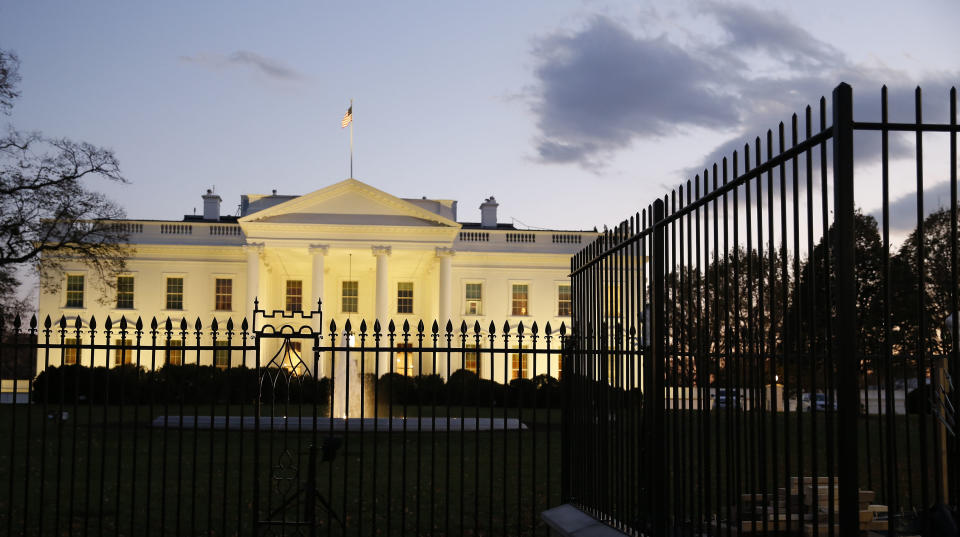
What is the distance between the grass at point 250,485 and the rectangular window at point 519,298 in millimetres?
26577

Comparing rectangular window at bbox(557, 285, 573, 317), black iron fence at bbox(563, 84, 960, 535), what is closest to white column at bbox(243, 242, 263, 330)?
rectangular window at bbox(557, 285, 573, 317)

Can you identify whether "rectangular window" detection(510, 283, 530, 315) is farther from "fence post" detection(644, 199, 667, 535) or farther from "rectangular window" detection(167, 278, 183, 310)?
"fence post" detection(644, 199, 667, 535)

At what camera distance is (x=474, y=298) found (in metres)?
46.2

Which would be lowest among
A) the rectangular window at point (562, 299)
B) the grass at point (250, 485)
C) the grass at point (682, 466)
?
the grass at point (250, 485)

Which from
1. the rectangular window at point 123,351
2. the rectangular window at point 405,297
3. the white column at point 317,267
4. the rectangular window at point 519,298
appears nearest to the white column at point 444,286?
the rectangular window at point 405,297

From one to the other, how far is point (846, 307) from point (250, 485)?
35.7ft

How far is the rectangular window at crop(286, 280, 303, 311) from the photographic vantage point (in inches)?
1825

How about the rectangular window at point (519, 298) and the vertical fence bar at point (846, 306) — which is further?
the rectangular window at point (519, 298)

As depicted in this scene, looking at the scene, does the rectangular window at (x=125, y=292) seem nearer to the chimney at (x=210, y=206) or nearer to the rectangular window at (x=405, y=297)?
the chimney at (x=210, y=206)

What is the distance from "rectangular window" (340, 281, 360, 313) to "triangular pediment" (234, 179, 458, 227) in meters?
6.23

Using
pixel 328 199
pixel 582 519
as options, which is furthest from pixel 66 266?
pixel 582 519

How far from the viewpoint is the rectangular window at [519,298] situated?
4628 centimetres

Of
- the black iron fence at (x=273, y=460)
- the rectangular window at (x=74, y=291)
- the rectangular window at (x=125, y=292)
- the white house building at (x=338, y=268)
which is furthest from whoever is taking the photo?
the rectangular window at (x=125, y=292)

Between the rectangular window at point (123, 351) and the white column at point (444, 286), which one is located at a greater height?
the white column at point (444, 286)
